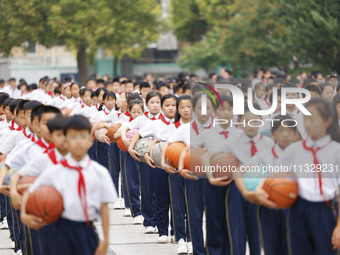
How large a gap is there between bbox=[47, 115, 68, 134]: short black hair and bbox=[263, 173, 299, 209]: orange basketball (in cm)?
172

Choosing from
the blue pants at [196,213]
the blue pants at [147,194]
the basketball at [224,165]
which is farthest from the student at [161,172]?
the basketball at [224,165]

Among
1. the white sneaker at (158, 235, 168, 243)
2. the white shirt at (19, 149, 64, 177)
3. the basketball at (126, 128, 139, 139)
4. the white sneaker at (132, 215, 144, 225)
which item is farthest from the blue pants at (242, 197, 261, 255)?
the white sneaker at (132, 215, 144, 225)

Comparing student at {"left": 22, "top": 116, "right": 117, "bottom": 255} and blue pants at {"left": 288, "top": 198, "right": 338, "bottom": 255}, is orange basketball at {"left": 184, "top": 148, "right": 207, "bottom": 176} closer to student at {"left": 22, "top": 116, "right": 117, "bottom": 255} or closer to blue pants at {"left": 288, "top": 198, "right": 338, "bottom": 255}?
blue pants at {"left": 288, "top": 198, "right": 338, "bottom": 255}

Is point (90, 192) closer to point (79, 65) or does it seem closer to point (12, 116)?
point (12, 116)

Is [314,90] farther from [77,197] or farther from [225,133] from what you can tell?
[77,197]

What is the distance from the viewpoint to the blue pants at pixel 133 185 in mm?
11242

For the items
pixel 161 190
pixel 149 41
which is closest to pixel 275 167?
pixel 161 190

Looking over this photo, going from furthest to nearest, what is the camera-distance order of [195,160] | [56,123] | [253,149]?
[195,160] < [253,149] < [56,123]

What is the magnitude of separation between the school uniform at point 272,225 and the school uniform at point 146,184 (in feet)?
12.6

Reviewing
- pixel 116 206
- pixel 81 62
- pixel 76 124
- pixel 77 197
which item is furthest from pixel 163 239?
pixel 81 62

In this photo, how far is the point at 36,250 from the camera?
22.2ft

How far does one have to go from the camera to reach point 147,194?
1034cm

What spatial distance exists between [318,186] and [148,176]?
15.3 ft

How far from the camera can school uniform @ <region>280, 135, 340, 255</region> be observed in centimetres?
591
